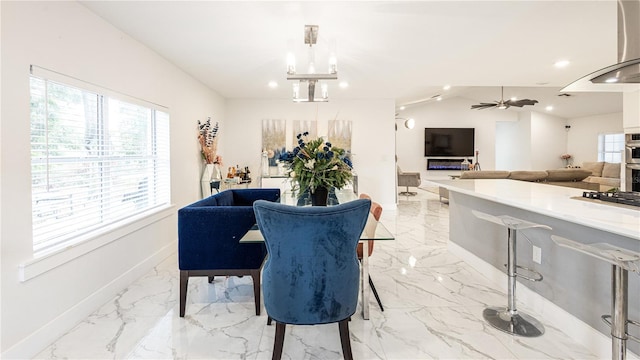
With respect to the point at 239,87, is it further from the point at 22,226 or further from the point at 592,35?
the point at 592,35

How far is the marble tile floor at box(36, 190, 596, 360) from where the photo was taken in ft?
6.07

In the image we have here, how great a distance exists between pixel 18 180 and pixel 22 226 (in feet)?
0.91

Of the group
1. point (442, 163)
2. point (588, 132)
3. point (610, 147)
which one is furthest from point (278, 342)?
point (588, 132)

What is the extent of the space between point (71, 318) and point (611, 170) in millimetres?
11206

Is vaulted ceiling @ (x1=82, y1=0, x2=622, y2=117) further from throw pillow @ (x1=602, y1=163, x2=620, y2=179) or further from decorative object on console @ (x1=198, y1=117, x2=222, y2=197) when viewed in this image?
throw pillow @ (x1=602, y1=163, x2=620, y2=179)

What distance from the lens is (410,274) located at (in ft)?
10.1

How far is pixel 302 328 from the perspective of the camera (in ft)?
6.97

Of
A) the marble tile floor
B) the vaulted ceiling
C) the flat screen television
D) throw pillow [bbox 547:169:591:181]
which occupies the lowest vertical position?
the marble tile floor

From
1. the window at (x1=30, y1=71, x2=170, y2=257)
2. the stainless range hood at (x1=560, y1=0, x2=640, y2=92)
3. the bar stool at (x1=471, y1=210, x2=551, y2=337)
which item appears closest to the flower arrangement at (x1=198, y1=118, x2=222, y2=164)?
the window at (x1=30, y1=71, x2=170, y2=257)

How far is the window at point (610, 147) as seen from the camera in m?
8.54

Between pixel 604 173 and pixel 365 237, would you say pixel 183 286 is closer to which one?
pixel 365 237

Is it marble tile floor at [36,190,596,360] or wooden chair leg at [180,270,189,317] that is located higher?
wooden chair leg at [180,270,189,317]

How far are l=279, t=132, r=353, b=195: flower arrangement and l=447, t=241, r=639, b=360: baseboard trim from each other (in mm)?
1745

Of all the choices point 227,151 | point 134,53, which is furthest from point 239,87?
point 134,53
